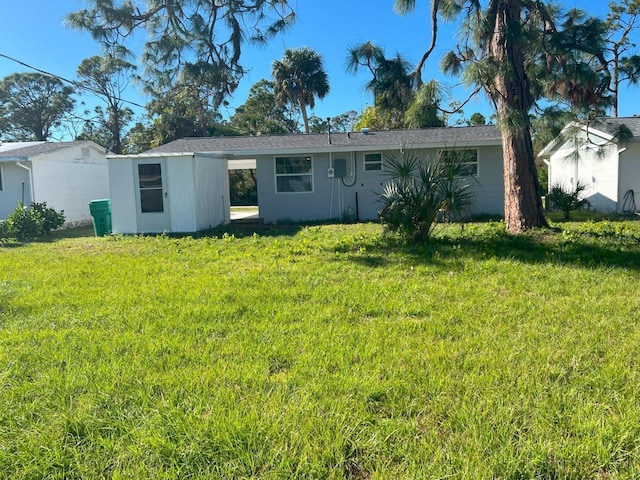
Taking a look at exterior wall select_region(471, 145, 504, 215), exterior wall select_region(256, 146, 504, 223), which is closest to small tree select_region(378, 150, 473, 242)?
exterior wall select_region(256, 146, 504, 223)

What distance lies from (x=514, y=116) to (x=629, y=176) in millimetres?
9702

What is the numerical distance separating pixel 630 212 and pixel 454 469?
14662mm

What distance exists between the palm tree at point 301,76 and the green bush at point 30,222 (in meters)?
17.2

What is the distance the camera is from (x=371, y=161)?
14508 mm

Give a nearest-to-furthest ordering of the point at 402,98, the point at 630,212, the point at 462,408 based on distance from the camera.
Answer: the point at 462,408, the point at 402,98, the point at 630,212

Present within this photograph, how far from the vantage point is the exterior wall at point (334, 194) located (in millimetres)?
14258

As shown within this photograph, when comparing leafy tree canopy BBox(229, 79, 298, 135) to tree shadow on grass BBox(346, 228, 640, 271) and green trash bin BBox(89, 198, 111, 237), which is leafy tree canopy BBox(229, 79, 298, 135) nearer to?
green trash bin BBox(89, 198, 111, 237)

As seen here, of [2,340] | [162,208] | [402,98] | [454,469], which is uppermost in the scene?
[402,98]

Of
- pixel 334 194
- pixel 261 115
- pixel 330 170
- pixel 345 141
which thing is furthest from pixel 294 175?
pixel 261 115

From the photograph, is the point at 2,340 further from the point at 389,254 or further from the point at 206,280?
the point at 389,254

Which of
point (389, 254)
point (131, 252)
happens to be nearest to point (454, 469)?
point (389, 254)

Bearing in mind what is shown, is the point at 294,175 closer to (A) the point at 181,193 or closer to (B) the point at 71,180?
(A) the point at 181,193

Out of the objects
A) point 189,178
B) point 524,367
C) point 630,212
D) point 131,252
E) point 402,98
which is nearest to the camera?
point 524,367

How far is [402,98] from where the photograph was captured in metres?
7.52
